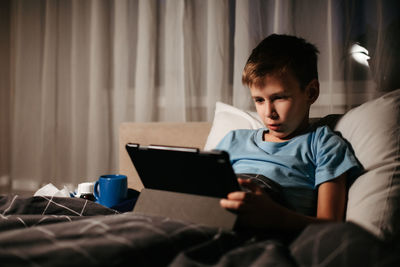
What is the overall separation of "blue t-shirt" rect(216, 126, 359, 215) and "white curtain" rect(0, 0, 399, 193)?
60cm

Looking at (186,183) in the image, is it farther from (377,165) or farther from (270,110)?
(377,165)

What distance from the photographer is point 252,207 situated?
66 centimetres

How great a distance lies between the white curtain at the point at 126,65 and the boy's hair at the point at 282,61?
0.53 m

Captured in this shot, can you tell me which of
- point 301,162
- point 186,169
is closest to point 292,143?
point 301,162

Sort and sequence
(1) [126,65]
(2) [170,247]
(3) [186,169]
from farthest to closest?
1. (1) [126,65]
2. (3) [186,169]
3. (2) [170,247]

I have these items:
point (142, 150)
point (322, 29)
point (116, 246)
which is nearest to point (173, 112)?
point (322, 29)

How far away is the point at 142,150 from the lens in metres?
0.71

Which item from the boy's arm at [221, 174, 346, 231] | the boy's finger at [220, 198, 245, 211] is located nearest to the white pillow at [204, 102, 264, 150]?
the boy's arm at [221, 174, 346, 231]

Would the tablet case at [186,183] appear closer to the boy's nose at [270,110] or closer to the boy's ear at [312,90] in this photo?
the boy's nose at [270,110]

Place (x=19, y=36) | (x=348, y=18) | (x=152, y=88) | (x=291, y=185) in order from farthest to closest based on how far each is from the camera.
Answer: (x=19, y=36) → (x=152, y=88) → (x=348, y=18) → (x=291, y=185)

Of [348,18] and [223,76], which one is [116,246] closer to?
[223,76]

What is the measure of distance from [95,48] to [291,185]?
149 cm

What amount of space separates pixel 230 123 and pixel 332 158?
0.47 m

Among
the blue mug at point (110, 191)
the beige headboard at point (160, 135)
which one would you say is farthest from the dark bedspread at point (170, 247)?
the beige headboard at point (160, 135)
